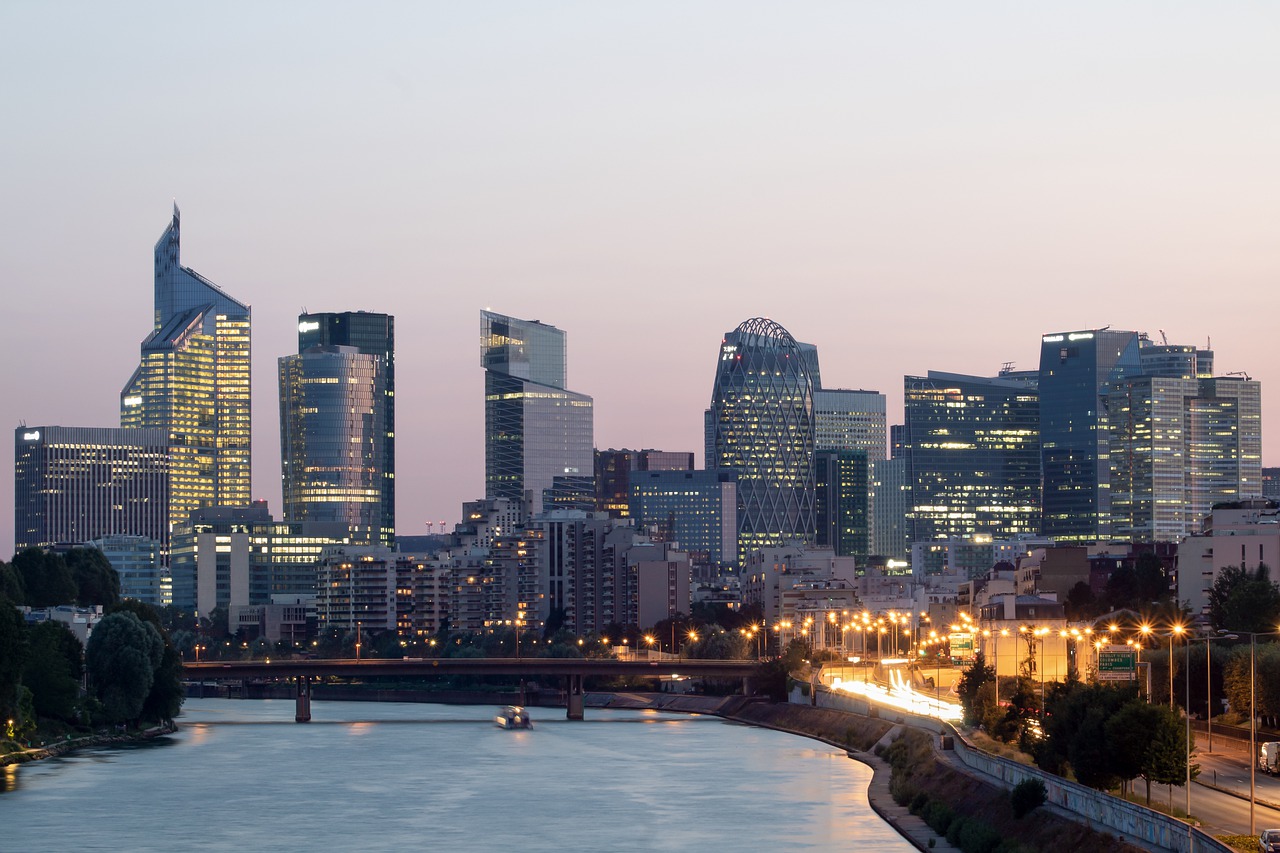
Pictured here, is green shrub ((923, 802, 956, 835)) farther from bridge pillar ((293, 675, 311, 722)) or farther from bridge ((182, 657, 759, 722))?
bridge pillar ((293, 675, 311, 722))

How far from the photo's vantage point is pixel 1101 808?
66.8 m

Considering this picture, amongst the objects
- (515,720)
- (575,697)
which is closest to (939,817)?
(515,720)

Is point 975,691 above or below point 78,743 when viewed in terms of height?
above

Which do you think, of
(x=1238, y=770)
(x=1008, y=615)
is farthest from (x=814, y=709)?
(x=1238, y=770)

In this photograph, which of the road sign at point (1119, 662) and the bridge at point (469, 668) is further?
the bridge at point (469, 668)

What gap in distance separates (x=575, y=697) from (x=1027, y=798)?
120 meters

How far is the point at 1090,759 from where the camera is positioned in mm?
72625

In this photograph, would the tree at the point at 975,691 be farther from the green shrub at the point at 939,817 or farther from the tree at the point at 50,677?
the tree at the point at 50,677

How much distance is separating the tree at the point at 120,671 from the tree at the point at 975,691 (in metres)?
67.1

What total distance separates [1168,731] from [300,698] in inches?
5012

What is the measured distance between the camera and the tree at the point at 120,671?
15875 cm

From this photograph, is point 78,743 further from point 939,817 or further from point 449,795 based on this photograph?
point 939,817

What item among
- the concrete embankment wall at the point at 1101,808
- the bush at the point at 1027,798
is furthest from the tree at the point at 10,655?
the bush at the point at 1027,798

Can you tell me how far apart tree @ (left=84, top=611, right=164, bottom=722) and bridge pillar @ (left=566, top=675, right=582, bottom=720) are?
42.2 meters
